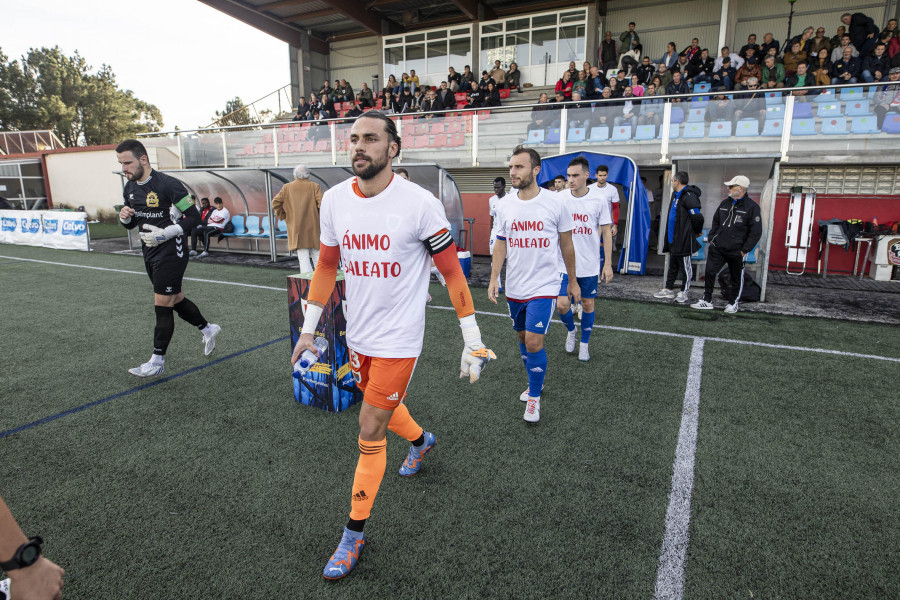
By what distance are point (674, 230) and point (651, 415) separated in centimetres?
561

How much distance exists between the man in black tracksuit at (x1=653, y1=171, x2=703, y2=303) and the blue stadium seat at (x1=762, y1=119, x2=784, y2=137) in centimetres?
371

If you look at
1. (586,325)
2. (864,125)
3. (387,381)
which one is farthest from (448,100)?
(387,381)

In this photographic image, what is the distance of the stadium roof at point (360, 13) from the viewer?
20.0 meters

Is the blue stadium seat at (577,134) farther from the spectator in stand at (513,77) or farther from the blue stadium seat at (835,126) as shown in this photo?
the spectator in stand at (513,77)

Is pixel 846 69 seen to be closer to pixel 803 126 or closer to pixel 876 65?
pixel 876 65

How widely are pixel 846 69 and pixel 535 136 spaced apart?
26.6 ft

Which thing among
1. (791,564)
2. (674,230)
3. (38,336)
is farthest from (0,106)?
(791,564)

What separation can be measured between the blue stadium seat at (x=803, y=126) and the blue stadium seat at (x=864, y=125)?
2.25 ft

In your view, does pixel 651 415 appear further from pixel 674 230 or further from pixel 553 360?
pixel 674 230

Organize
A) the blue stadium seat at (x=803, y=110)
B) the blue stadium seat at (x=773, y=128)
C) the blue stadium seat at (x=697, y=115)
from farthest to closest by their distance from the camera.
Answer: the blue stadium seat at (x=697, y=115)
the blue stadium seat at (x=773, y=128)
the blue stadium seat at (x=803, y=110)

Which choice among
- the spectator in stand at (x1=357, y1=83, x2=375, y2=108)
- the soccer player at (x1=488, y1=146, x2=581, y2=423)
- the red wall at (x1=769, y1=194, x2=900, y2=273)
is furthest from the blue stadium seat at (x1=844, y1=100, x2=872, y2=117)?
the spectator in stand at (x1=357, y1=83, x2=375, y2=108)

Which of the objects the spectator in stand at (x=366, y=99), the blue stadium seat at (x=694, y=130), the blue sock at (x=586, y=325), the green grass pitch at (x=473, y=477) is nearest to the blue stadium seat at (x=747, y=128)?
the blue stadium seat at (x=694, y=130)

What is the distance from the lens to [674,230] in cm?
868

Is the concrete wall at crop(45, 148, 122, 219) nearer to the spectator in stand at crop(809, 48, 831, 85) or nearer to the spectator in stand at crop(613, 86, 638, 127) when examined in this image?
the spectator in stand at crop(613, 86, 638, 127)
